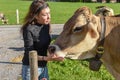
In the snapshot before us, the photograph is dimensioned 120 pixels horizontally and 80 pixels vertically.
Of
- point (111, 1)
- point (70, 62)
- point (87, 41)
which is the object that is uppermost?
point (87, 41)

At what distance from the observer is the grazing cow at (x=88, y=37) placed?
503 cm

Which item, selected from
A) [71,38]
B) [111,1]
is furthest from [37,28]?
[111,1]

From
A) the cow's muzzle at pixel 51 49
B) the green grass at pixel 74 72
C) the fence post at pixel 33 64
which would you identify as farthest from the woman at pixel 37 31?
the green grass at pixel 74 72

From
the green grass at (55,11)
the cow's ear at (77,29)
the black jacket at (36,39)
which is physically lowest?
the green grass at (55,11)

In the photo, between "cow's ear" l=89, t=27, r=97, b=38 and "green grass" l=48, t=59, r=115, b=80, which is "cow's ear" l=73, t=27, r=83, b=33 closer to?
"cow's ear" l=89, t=27, r=97, b=38

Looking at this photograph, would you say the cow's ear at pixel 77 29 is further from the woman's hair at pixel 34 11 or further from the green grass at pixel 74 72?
the green grass at pixel 74 72

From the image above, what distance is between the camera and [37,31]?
590cm

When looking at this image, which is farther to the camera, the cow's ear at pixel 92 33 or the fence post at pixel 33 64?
the fence post at pixel 33 64

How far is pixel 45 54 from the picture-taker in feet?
19.9

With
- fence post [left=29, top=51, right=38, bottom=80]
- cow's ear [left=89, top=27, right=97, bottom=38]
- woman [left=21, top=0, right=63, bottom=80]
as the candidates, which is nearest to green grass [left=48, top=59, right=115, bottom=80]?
woman [left=21, top=0, right=63, bottom=80]

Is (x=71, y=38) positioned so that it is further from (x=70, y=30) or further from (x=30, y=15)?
(x=30, y=15)

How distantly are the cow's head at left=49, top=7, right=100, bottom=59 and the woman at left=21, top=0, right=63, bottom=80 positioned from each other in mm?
622

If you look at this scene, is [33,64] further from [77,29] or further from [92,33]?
[92,33]

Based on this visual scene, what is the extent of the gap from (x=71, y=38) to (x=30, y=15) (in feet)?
3.48
